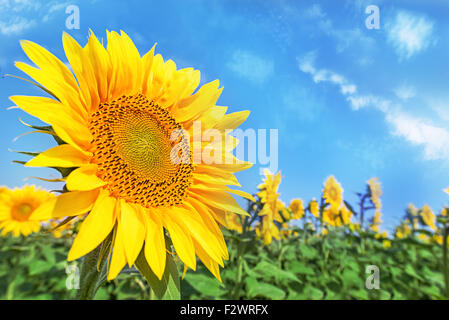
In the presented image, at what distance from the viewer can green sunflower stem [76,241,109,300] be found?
37.7 inches

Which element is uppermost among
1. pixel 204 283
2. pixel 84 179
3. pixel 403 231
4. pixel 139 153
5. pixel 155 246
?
pixel 139 153

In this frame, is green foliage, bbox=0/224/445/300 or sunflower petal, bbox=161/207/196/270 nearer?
sunflower petal, bbox=161/207/196/270

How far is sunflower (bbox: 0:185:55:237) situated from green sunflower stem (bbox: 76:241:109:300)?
10.4 feet

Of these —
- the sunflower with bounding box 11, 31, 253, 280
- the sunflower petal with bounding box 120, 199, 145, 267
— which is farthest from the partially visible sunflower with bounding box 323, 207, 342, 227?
the sunflower petal with bounding box 120, 199, 145, 267

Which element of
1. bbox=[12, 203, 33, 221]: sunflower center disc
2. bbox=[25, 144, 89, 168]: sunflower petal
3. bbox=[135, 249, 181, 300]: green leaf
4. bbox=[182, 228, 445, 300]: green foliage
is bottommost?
bbox=[182, 228, 445, 300]: green foliage

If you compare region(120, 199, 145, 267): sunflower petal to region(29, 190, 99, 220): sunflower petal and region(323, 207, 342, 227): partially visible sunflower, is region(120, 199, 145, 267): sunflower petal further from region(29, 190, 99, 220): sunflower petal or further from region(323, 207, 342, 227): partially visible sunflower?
region(323, 207, 342, 227): partially visible sunflower

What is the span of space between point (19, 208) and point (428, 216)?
10873 millimetres

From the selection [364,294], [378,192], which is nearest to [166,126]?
[364,294]

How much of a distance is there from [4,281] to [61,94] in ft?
13.6

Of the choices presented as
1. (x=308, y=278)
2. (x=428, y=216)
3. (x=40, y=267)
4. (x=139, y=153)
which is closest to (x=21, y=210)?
(x=40, y=267)

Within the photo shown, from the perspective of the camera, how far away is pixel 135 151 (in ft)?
3.84

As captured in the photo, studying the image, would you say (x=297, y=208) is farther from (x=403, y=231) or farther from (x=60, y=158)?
(x=60, y=158)

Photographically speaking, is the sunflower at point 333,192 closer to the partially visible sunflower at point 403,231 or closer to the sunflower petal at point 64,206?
the partially visible sunflower at point 403,231

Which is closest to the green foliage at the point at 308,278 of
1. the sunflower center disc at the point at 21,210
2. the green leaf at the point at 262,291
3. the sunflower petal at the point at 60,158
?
the green leaf at the point at 262,291
